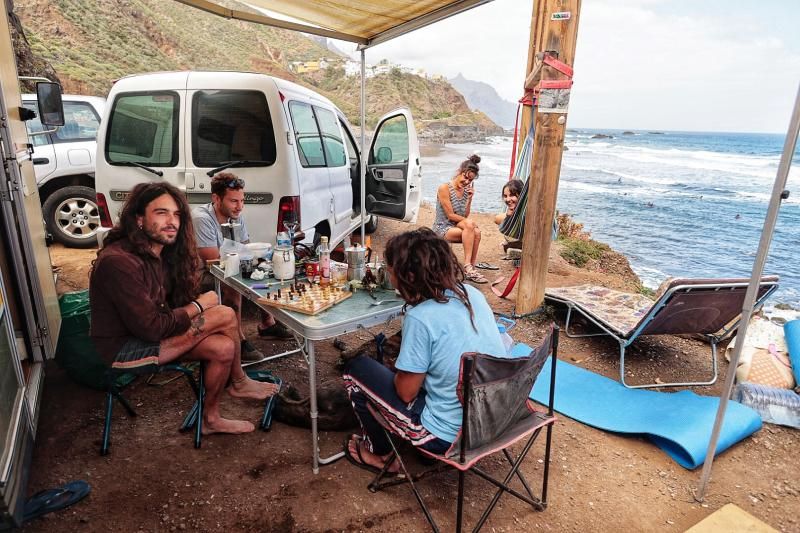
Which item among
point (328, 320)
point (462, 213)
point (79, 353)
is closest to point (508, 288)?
point (462, 213)

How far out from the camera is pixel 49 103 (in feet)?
10.9

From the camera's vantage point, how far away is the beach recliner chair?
3221mm

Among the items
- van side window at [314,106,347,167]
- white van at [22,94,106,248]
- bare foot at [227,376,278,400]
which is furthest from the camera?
white van at [22,94,106,248]

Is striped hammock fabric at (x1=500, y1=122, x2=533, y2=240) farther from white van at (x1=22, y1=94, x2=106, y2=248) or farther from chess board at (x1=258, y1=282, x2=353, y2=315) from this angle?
white van at (x1=22, y1=94, x2=106, y2=248)

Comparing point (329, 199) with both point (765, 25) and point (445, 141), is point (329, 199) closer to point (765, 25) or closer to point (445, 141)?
point (445, 141)

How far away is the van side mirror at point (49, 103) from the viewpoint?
326 cm

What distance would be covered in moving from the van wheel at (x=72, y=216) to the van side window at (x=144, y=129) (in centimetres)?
259

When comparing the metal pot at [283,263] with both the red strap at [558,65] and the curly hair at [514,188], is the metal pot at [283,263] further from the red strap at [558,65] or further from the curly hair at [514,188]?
the curly hair at [514,188]

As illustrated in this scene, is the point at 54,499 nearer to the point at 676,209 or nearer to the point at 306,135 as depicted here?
the point at 306,135

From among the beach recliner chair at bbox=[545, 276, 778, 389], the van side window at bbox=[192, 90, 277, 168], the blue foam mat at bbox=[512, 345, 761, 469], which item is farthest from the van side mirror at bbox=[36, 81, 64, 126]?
the beach recliner chair at bbox=[545, 276, 778, 389]

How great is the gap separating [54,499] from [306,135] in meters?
3.42

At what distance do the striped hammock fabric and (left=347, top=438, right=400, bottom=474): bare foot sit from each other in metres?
3.08

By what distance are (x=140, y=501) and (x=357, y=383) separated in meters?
1.17

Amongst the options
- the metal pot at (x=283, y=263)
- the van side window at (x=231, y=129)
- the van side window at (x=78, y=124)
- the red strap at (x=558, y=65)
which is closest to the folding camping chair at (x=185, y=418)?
the metal pot at (x=283, y=263)
